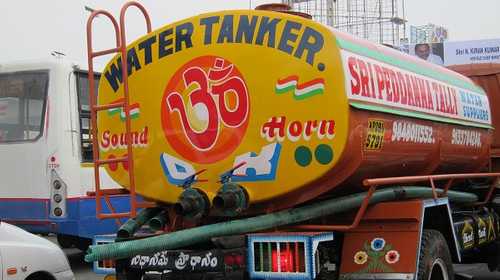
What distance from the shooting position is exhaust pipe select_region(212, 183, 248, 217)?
5336 mm

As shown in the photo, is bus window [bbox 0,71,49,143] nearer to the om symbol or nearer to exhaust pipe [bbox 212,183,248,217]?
the om symbol

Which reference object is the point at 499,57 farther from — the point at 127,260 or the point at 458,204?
the point at 127,260

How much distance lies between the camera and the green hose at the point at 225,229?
5.21m

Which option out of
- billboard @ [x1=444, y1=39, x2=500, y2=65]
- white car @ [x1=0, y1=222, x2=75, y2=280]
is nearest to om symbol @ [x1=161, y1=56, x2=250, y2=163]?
white car @ [x1=0, y1=222, x2=75, y2=280]

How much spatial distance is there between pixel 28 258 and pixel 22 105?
4.13 metres

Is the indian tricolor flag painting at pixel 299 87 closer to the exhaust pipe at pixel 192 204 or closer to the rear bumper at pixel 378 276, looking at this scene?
the exhaust pipe at pixel 192 204

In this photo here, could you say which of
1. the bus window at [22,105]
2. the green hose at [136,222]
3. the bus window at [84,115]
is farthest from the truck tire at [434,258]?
the bus window at [22,105]

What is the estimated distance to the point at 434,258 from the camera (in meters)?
5.75

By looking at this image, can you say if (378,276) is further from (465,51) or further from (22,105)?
(465,51)

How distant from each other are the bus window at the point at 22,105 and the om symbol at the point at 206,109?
4.74 meters

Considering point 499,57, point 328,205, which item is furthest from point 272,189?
point 499,57

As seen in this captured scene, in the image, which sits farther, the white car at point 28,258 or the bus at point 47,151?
the bus at point 47,151

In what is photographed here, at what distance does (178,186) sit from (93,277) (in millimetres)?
4722

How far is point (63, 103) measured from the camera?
32.5ft
